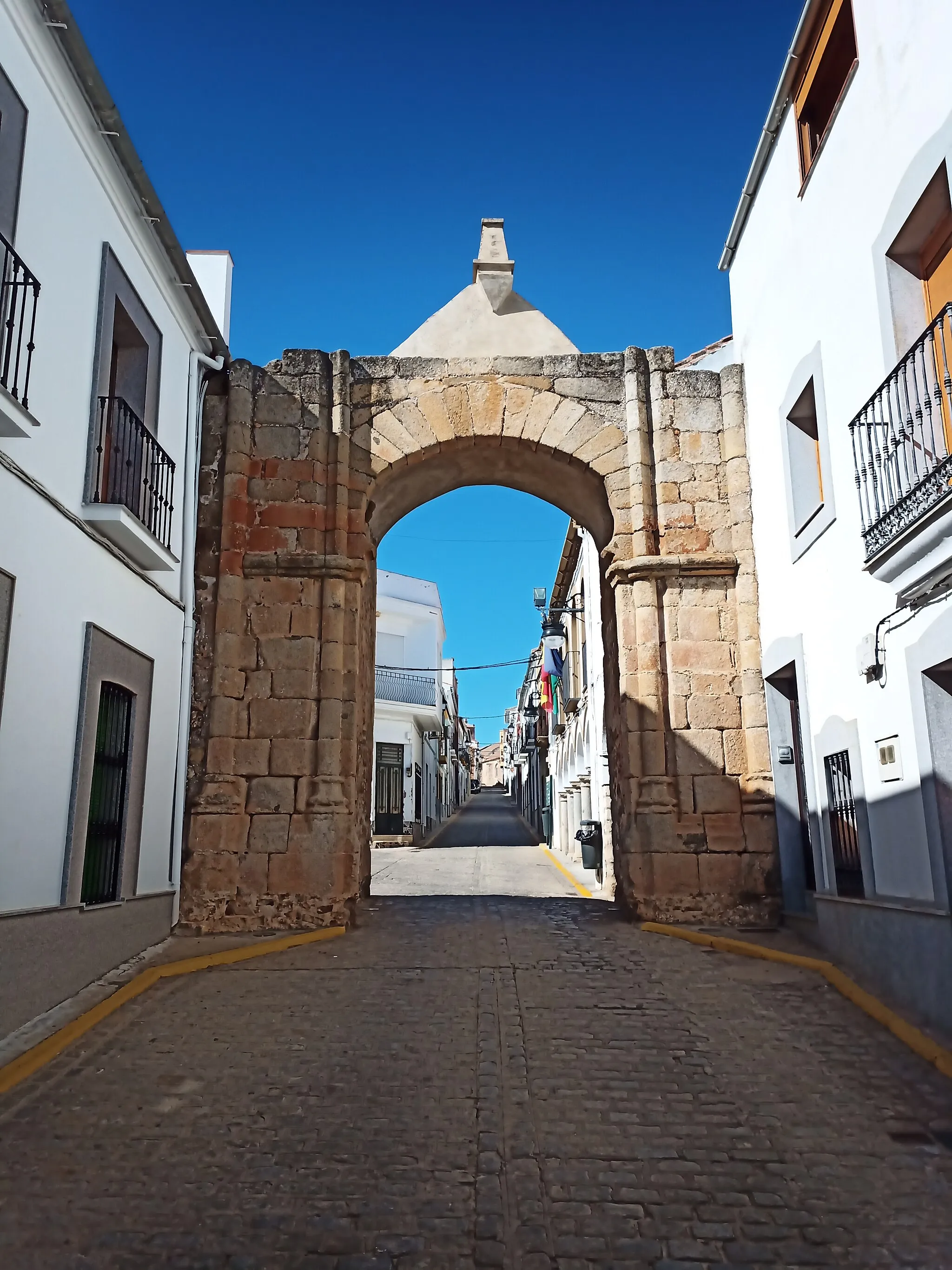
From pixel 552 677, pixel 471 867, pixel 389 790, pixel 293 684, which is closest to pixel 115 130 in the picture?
pixel 293 684

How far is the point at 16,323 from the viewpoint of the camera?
15.2 feet

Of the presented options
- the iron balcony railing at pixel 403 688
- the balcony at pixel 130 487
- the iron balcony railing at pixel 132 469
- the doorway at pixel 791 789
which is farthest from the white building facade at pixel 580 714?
the balcony at pixel 130 487

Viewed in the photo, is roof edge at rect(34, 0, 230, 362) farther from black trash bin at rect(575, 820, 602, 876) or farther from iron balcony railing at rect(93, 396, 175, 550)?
black trash bin at rect(575, 820, 602, 876)

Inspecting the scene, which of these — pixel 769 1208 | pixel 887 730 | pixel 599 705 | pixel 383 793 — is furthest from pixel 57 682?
pixel 383 793

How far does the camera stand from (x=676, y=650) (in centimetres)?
753

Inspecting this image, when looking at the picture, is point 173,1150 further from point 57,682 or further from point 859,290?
point 859,290

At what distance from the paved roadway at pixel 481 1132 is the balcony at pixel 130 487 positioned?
270 centimetres

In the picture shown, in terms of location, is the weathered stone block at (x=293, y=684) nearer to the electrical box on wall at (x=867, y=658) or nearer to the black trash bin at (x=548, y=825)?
the electrical box on wall at (x=867, y=658)

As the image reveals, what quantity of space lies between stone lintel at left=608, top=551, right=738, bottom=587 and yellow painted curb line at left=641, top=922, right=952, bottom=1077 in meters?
2.76

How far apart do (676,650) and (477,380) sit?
2912 mm

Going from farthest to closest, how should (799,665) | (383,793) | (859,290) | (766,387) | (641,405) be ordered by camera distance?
(383,793), (641,405), (766,387), (799,665), (859,290)

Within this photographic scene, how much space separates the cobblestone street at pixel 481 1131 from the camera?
2.61m

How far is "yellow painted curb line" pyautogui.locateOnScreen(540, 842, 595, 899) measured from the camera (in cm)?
1013

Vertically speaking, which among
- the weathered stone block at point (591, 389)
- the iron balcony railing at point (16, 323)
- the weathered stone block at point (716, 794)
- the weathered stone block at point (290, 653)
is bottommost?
the weathered stone block at point (716, 794)
